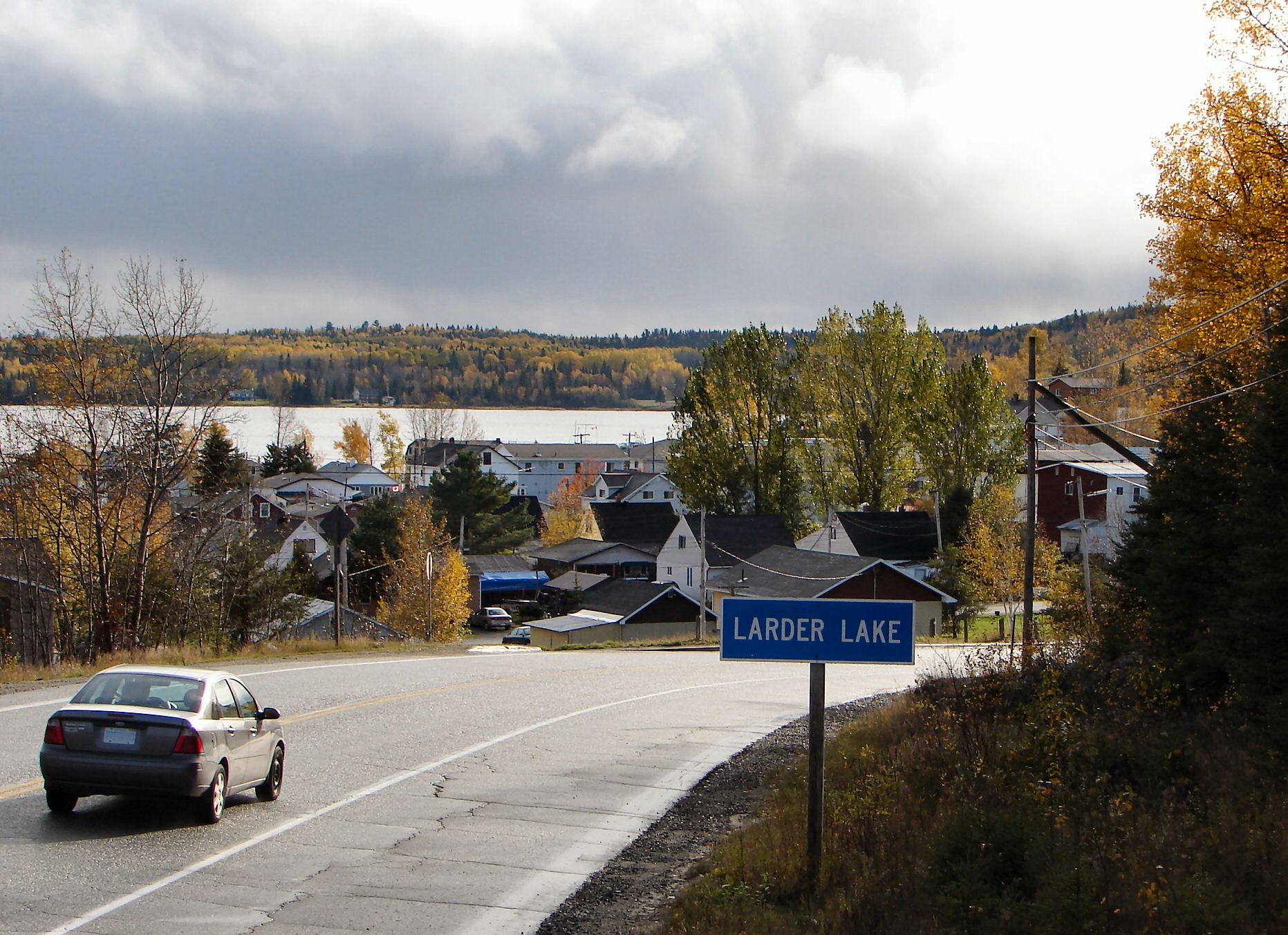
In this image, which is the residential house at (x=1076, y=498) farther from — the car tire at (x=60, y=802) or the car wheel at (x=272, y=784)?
the car tire at (x=60, y=802)

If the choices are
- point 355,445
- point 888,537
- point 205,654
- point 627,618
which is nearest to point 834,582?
point 627,618

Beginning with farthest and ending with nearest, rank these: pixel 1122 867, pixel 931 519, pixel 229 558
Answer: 1. pixel 931 519
2. pixel 229 558
3. pixel 1122 867

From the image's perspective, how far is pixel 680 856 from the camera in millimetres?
10172

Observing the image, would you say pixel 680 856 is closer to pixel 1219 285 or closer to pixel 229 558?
pixel 1219 285

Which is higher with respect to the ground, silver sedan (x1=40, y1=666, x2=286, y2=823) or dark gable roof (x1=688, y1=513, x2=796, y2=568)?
dark gable roof (x1=688, y1=513, x2=796, y2=568)

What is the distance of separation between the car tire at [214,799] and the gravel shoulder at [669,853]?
11.9 feet

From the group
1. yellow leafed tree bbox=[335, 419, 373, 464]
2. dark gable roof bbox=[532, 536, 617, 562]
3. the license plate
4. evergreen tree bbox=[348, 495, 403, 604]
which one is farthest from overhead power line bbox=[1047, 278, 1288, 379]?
yellow leafed tree bbox=[335, 419, 373, 464]

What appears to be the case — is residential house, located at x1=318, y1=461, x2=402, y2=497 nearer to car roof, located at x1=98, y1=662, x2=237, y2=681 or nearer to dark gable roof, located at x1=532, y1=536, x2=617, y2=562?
dark gable roof, located at x1=532, y1=536, x2=617, y2=562

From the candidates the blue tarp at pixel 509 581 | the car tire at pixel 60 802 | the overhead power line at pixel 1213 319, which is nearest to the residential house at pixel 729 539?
the blue tarp at pixel 509 581

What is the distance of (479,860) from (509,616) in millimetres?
63393

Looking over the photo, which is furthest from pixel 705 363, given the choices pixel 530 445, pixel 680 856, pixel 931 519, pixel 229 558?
pixel 530 445

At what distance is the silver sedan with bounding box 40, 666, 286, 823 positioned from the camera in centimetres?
993

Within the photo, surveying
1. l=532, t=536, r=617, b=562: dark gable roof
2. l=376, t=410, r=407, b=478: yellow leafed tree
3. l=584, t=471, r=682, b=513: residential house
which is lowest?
l=532, t=536, r=617, b=562: dark gable roof

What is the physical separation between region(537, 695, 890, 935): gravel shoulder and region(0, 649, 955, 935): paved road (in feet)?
0.76
